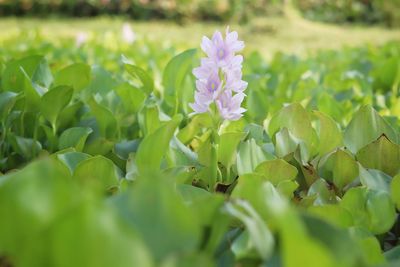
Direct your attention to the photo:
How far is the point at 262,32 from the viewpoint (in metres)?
12.2

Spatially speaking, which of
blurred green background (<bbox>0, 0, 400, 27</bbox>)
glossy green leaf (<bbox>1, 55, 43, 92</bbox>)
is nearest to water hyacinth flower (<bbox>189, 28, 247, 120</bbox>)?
glossy green leaf (<bbox>1, 55, 43, 92</bbox>)

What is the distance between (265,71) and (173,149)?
7.55 feet

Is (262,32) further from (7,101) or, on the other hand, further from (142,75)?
(7,101)

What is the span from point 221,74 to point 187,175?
0.23 meters

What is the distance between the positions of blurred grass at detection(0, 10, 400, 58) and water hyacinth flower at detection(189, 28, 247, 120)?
26.7 ft

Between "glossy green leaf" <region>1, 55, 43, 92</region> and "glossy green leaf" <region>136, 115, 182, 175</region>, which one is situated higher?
"glossy green leaf" <region>136, 115, 182, 175</region>

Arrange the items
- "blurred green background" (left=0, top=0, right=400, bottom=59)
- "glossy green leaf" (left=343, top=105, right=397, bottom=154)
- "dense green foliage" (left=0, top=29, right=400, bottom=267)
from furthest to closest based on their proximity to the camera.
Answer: "blurred green background" (left=0, top=0, right=400, bottom=59) < "glossy green leaf" (left=343, top=105, right=397, bottom=154) < "dense green foliage" (left=0, top=29, right=400, bottom=267)

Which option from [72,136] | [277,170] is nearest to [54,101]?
[72,136]

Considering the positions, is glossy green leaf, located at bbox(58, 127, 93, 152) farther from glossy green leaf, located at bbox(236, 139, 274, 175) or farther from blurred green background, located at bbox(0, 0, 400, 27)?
blurred green background, located at bbox(0, 0, 400, 27)

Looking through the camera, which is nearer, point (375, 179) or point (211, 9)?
point (375, 179)

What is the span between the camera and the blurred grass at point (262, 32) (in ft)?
35.7

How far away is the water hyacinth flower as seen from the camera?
1.30m

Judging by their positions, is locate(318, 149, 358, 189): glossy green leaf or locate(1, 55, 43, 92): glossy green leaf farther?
locate(1, 55, 43, 92): glossy green leaf

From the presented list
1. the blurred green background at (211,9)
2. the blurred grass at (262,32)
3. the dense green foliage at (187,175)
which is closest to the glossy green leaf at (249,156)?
the dense green foliage at (187,175)
